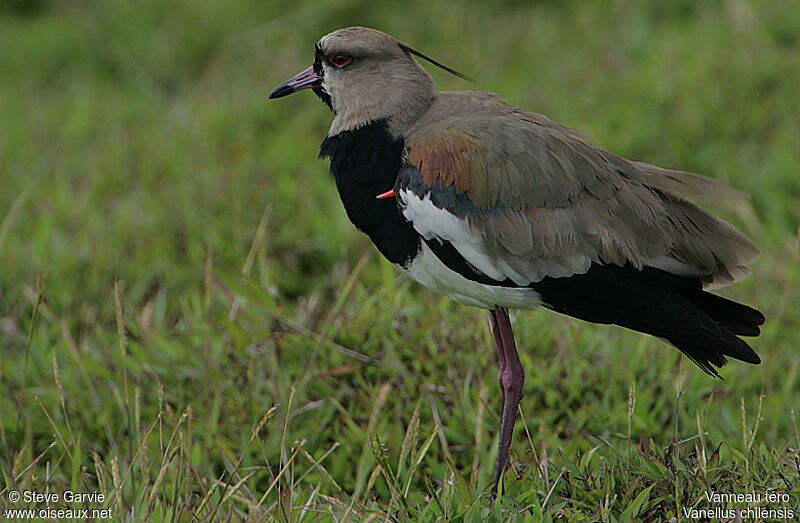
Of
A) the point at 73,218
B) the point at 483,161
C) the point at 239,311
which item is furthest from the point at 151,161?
the point at 483,161

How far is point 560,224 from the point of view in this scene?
108 inches

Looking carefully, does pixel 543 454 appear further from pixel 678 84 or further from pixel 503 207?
pixel 678 84

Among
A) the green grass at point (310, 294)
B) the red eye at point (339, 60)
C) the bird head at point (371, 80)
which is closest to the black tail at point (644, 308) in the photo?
the green grass at point (310, 294)

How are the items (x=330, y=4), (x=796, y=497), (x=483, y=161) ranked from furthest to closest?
1. (x=330, y=4)
2. (x=483, y=161)
3. (x=796, y=497)

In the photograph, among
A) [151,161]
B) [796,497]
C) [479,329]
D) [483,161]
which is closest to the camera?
[796,497]

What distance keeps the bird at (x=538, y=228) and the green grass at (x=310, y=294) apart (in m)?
0.29

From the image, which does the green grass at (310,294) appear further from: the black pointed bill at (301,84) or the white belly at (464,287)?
the black pointed bill at (301,84)

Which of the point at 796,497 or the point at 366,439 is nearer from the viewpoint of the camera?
the point at 796,497

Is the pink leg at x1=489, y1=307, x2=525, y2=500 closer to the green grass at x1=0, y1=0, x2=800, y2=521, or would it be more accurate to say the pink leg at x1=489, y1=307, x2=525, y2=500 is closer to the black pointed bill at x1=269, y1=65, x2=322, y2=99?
the green grass at x1=0, y1=0, x2=800, y2=521

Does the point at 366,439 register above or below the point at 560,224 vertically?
below

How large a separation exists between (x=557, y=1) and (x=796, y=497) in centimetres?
442

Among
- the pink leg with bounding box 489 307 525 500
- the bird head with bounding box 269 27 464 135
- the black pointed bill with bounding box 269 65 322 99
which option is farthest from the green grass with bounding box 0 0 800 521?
the bird head with bounding box 269 27 464 135

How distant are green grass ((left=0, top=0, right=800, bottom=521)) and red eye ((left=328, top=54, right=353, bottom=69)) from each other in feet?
2.26

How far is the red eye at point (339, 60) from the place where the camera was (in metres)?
3.06
